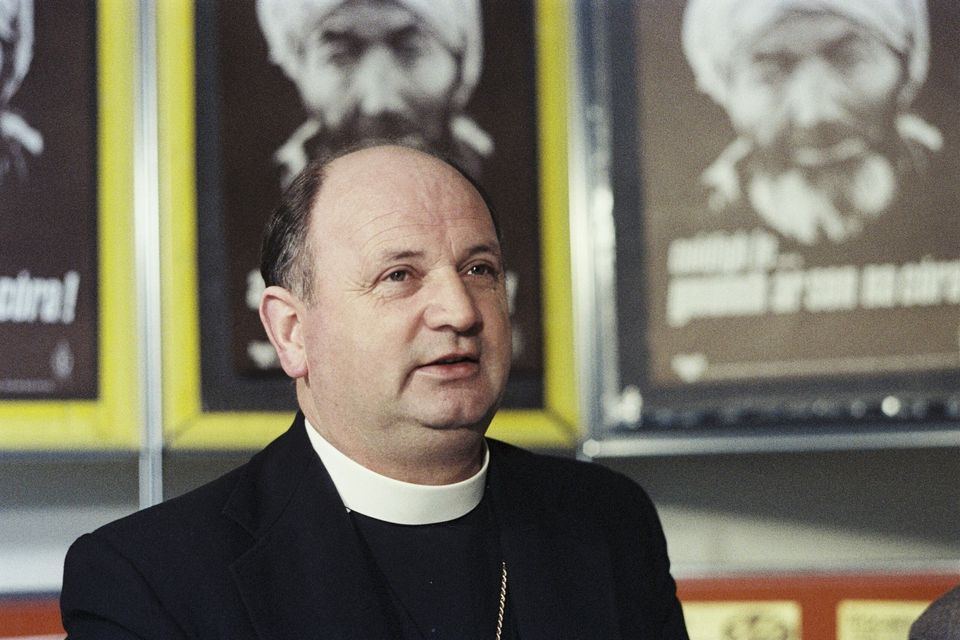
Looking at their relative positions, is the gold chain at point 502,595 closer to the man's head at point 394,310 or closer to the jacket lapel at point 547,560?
the jacket lapel at point 547,560

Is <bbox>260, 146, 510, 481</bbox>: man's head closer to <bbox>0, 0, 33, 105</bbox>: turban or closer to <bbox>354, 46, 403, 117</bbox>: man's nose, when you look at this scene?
<bbox>354, 46, 403, 117</bbox>: man's nose

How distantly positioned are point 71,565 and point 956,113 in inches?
86.4

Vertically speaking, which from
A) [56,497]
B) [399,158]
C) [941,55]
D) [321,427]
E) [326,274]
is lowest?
[56,497]

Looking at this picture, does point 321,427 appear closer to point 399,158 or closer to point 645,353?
point 399,158

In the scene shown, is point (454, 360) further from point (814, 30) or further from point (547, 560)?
point (814, 30)

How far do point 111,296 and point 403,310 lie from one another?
1168 millimetres

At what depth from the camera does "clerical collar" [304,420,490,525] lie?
75.8 inches

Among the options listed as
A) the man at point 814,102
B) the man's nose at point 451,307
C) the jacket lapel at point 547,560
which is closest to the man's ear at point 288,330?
the man's nose at point 451,307

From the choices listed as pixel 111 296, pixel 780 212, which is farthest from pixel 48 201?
pixel 780 212

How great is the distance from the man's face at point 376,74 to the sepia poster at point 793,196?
1.47 ft

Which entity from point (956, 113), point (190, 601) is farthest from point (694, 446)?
point (190, 601)

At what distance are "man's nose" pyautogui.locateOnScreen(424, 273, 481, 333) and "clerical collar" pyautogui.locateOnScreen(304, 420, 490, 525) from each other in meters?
0.29

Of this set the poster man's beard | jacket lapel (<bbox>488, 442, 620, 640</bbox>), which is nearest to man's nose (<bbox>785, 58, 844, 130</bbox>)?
the poster man's beard

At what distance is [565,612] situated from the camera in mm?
1932
